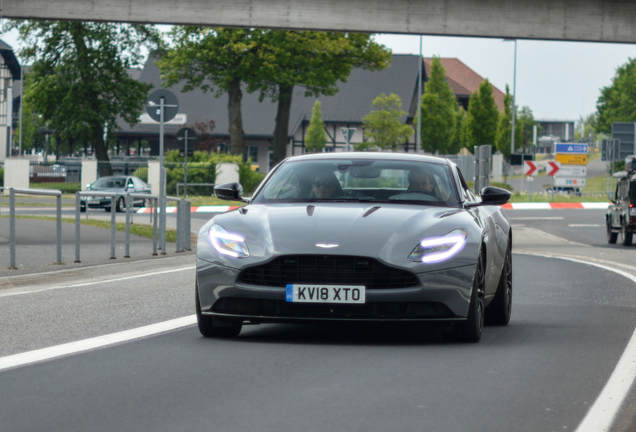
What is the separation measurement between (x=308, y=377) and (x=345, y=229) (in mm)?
1328

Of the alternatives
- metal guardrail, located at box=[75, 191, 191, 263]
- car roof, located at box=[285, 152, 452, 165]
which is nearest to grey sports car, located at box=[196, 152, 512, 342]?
car roof, located at box=[285, 152, 452, 165]

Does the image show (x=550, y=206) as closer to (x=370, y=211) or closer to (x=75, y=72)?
(x=75, y=72)

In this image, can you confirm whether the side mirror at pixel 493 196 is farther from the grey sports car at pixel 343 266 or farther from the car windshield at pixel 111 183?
the car windshield at pixel 111 183

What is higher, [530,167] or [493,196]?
[530,167]

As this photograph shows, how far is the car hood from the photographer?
6.61 meters

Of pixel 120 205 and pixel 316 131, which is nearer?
pixel 120 205

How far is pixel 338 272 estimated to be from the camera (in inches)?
261

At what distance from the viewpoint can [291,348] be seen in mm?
6812

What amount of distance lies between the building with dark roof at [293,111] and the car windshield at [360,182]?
7127 cm

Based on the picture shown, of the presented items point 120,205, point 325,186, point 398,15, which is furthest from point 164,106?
point 325,186

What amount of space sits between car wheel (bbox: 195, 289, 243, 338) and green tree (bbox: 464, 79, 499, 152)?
263ft

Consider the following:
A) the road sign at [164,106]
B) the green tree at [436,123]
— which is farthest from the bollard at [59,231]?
the green tree at [436,123]

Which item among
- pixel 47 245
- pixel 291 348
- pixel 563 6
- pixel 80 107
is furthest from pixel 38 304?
pixel 80 107

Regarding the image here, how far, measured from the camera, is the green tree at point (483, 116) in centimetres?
8581
